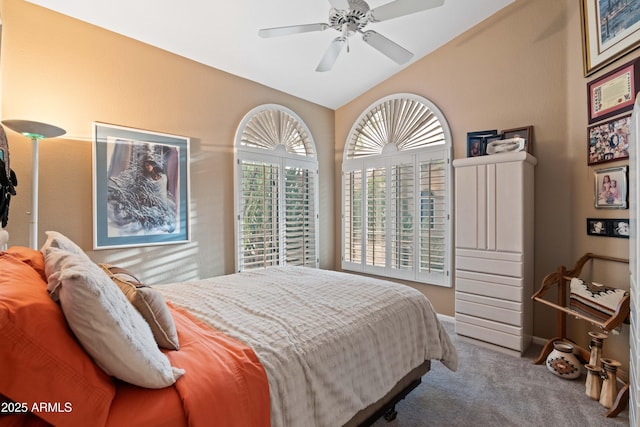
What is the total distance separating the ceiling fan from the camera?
1.91m

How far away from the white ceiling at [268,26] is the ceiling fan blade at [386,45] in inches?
23.5

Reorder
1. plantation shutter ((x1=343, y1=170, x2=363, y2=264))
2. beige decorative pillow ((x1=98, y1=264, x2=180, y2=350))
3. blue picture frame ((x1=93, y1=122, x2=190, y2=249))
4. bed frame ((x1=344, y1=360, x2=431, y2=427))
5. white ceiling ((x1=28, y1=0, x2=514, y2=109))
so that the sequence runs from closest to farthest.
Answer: beige decorative pillow ((x1=98, y1=264, x2=180, y2=350)) < bed frame ((x1=344, y1=360, x2=431, y2=427)) < white ceiling ((x1=28, y1=0, x2=514, y2=109)) < blue picture frame ((x1=93, y1=122, x2=190, y2=249)) < plantation shutter ((x1=343, y1=170, x2=363, y2=264))

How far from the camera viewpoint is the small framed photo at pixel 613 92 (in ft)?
6.94

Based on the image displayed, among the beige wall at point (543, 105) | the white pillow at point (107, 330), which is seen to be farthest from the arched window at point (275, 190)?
the white pillow at point (107, 330)

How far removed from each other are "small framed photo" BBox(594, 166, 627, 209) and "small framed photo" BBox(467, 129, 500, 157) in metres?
0.92

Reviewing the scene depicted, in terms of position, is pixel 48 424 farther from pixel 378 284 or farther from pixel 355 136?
pixel 355 136

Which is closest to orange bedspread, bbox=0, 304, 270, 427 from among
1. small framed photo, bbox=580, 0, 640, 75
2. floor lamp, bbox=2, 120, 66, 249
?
floor lamp, bbox=2, 120, 66, 249

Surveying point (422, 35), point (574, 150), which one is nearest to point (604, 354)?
point (574, 150)

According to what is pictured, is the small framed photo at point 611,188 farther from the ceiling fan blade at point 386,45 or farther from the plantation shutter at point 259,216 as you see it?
the plantation shutter at point 259,216

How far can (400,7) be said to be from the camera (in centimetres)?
193

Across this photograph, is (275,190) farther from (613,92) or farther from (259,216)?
(613,92)

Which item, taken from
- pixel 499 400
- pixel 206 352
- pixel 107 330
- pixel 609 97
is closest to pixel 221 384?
pixel 206 352

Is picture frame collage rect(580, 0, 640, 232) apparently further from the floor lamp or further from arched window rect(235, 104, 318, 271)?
the floor lamp

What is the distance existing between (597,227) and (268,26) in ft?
10.8
